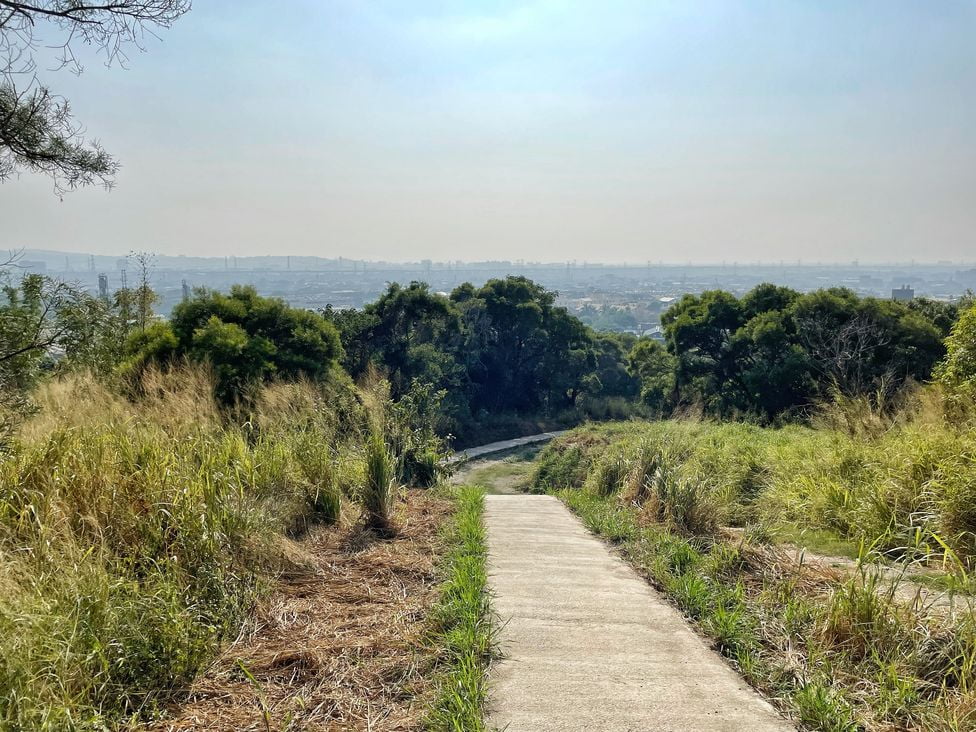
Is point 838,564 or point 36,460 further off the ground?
point 36,460

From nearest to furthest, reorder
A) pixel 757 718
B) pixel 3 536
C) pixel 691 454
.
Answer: pixel 757 718 → pixel 3 536 → pixel 691 454

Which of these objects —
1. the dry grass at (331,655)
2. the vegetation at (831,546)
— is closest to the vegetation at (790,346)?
the vegetation at (831,546)

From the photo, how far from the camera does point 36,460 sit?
13.0 ft

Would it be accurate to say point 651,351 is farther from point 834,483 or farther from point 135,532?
point 135,532

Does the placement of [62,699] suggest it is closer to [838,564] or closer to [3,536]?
[3,536]

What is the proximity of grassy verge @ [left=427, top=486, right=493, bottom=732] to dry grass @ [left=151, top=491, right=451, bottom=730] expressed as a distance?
0.29 feet

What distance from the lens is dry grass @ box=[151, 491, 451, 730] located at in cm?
258

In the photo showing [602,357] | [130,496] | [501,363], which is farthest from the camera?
[602,357]

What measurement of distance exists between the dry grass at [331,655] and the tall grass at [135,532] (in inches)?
6.2

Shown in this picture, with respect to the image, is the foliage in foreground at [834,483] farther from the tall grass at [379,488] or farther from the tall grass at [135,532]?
the tall grass at [135,532]

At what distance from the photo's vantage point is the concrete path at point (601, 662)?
8.23 ft

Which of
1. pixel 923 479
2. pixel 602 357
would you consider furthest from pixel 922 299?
pixel 923 479

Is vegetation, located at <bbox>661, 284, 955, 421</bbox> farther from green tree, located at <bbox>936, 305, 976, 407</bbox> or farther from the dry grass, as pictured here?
the dry grass

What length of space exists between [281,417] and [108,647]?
3377mm
